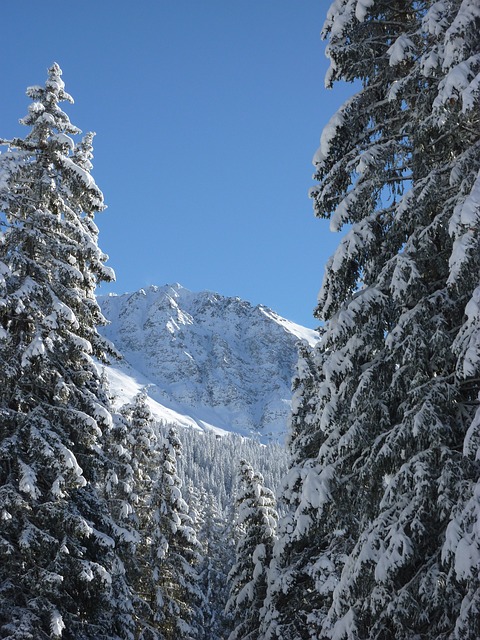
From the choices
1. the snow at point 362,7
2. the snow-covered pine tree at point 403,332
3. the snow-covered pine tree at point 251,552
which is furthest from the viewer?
the snow-covered pine tree at point 251,552

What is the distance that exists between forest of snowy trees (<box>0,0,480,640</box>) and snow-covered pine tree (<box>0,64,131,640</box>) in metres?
0.04

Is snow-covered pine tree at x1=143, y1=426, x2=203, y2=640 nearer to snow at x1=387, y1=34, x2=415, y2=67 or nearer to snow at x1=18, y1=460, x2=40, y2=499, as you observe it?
snow at x1=18, y1=460, x2=40, y2=499

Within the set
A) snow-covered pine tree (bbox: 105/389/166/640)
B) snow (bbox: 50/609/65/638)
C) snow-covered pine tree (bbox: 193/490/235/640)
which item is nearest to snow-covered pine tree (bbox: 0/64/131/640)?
snow (bbox: 50/609/65/638)

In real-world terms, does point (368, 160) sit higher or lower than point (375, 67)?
lower

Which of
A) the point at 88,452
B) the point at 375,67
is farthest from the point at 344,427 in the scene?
the point at 88,452

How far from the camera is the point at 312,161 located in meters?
9.52

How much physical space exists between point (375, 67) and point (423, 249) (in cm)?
369

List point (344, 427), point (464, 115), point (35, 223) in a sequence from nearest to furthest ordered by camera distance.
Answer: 1. point (464, 115)
2. point (344, 427)
3. point (35, 223)

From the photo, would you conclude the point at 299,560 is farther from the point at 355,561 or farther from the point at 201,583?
the point at 201,583

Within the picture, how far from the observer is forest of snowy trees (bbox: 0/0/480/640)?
6.53 meters

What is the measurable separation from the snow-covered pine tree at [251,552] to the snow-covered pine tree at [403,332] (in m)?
12.9

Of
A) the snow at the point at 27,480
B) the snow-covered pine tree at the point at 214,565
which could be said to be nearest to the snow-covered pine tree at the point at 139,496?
the snow at the point at 27,480

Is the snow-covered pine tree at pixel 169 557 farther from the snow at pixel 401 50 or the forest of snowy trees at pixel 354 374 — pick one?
the snow at pixel 401 50

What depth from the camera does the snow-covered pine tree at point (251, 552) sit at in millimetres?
19891
